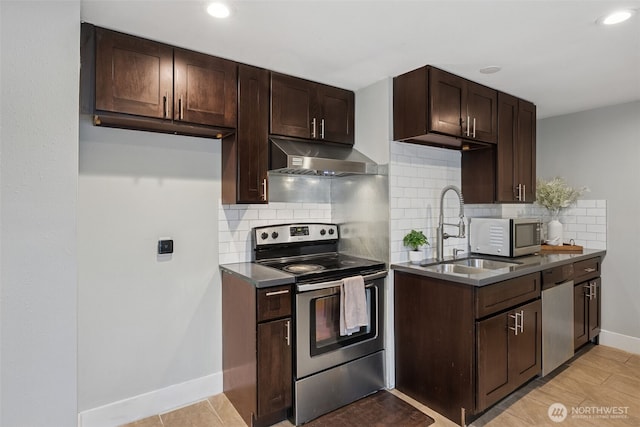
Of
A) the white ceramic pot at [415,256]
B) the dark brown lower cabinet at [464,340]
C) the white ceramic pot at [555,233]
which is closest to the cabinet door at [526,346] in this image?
the dark brown lower cabinet at [464,340]

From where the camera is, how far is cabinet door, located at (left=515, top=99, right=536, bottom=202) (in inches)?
130

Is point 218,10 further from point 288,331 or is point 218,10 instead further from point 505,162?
point 505,162

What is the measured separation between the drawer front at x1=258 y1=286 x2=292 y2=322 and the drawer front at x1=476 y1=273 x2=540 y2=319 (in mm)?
1145

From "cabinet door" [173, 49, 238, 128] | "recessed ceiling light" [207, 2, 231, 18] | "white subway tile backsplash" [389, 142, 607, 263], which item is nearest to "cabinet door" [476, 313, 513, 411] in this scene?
"white subway tile backsplash" [389, 142, 607, 263]

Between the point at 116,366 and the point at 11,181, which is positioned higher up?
the point at 11,181

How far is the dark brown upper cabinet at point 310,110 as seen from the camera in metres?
2.60

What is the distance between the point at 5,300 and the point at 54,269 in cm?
14

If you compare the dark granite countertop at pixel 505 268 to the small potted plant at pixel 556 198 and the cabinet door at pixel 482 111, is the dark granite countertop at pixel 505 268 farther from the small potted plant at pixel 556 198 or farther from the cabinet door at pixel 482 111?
the cabinet door at pixel 482 111

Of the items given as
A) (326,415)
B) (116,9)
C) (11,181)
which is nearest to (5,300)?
(11,181)

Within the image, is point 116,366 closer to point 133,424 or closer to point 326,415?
point 133,424

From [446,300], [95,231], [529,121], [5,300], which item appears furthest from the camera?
[529,121]

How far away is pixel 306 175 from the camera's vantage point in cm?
302

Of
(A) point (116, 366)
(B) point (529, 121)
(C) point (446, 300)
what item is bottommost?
(A) point (116, 366)

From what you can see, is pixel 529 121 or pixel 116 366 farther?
pixel 529 121
